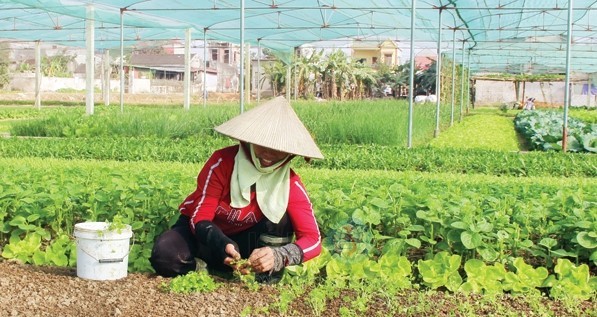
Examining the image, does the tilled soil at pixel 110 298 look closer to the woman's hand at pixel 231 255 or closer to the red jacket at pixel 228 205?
the woman's hand at pixel 231 255

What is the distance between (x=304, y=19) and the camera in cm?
1967

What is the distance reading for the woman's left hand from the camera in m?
3.62

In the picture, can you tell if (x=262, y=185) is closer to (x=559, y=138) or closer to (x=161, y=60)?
(x=559, y=138)

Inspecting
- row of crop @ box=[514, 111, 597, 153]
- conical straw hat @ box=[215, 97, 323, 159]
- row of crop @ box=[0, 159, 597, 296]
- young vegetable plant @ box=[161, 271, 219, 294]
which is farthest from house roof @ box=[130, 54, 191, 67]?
young vegetable plant @ box=[161, 271, 219, 294]

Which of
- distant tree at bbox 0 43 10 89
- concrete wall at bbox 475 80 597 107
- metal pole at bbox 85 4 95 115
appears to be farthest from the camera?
concrete wall at bbox 475 80 597 107

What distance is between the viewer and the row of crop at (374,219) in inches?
160

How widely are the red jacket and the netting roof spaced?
9.77 meters

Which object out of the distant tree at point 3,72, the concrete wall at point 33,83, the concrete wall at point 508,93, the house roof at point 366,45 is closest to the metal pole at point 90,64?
the house roof at point 366,45

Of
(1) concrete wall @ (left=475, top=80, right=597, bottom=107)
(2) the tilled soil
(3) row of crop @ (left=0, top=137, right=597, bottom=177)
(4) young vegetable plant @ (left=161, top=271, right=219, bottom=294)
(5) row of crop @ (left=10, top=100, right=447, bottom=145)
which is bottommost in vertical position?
(2) the tilled soil

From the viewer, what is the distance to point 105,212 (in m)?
4.61

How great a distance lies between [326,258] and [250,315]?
794 mm

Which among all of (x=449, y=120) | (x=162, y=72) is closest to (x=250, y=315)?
(x=449, y=120)

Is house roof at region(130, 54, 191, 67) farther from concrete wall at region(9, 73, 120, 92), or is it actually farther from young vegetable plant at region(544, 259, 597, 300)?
young vegetable plant at region(544, 259, 597, 300)

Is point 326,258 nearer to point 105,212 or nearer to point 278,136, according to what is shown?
point 278,136
